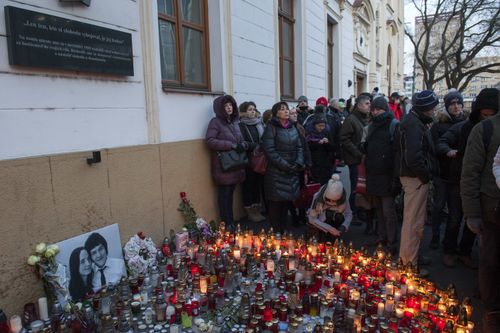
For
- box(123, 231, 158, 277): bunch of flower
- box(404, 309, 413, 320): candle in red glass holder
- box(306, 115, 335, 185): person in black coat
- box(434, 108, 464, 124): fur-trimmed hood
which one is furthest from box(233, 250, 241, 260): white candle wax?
box(434, 108, 464, 124): fur-trimmed hood

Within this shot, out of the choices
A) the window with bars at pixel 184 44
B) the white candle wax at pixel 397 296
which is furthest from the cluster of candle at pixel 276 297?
the window with bars at pixel 184 44

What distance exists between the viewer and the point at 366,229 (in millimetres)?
5590

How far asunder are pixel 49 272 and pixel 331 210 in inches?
122

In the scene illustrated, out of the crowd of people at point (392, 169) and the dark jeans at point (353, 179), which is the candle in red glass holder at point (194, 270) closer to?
the crowd of people at point (392, 169)

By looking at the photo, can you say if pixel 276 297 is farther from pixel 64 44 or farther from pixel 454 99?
pixel 454 99

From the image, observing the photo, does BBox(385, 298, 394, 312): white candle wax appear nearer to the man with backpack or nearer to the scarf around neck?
the man with backpack

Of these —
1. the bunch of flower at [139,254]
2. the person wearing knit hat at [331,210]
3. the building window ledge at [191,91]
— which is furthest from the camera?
the building window ledge at [191,91]

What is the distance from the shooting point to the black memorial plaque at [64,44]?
311 cm

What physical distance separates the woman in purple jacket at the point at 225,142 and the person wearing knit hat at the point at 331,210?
129 cm

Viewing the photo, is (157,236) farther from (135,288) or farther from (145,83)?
(145,83)

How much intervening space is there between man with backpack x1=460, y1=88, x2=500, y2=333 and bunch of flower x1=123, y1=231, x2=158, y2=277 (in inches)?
122

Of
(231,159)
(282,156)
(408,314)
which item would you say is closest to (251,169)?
(231,159)

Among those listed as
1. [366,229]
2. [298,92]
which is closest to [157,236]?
[366,229]

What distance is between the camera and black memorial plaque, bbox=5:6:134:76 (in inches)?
123
